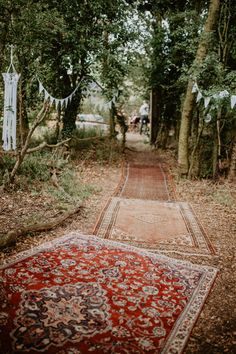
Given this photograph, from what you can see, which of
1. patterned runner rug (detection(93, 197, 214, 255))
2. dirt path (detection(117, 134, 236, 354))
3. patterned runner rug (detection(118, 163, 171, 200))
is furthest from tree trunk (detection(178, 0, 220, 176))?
patterned runner rug (detection(93, 197, 214, 255))

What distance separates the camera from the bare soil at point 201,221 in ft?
9.93

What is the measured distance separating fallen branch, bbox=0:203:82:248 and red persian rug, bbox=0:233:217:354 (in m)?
0.33

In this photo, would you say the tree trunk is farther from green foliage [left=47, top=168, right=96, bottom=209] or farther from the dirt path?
green foliage [left=47, top=168, right=96, bottom=209]

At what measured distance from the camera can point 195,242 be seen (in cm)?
514

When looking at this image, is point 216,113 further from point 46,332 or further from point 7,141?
point 46,332

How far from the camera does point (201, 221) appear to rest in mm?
6109

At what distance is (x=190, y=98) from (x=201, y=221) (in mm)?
4157

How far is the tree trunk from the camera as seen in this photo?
8303mm

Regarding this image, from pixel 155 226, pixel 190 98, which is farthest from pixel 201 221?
pixel 190 98

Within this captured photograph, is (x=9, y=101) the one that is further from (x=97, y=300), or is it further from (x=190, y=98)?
(x=97, y=300)

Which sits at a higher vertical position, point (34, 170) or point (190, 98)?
point (190, 98)

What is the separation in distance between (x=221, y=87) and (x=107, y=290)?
5908 millimetres

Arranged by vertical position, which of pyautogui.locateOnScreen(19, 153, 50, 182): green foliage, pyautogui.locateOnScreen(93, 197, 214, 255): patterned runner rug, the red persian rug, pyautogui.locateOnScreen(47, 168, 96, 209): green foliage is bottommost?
the red persian rug

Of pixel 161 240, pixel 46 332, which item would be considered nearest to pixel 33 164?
pixel 161 240
